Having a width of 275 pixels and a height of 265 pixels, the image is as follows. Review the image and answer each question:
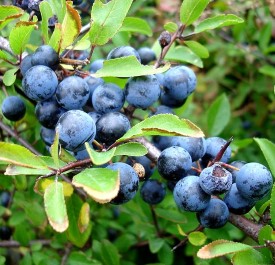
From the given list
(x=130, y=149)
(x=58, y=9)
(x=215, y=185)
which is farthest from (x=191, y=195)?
(x=58, y=9)

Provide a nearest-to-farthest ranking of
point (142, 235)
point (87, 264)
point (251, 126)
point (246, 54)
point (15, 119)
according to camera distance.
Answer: point (15, 119) → point (87, 264) → point (142, 235) → point (246, 54) → point (251, 126)

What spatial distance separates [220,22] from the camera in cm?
125

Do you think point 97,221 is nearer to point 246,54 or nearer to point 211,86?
point 246,54

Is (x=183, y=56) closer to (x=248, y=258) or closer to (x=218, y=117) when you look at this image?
(x=218, y=117)

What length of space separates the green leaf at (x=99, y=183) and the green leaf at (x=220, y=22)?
580 mm

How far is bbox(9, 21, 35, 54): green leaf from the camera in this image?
1.03m

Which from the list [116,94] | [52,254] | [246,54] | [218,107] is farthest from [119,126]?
[246,54]

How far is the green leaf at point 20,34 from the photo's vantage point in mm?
1026

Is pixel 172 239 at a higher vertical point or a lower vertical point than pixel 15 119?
lower

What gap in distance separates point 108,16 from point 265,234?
596mm

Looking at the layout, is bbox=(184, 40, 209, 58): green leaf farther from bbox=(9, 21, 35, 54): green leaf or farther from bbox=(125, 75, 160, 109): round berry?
bbox=(9, 21, 35, 54): green leaf

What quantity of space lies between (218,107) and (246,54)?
649 mm

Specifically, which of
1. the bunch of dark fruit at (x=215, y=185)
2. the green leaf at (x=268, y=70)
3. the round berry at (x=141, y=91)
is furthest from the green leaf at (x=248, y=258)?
the green leaf at (x=268, y=70)

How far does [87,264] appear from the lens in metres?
1.40
